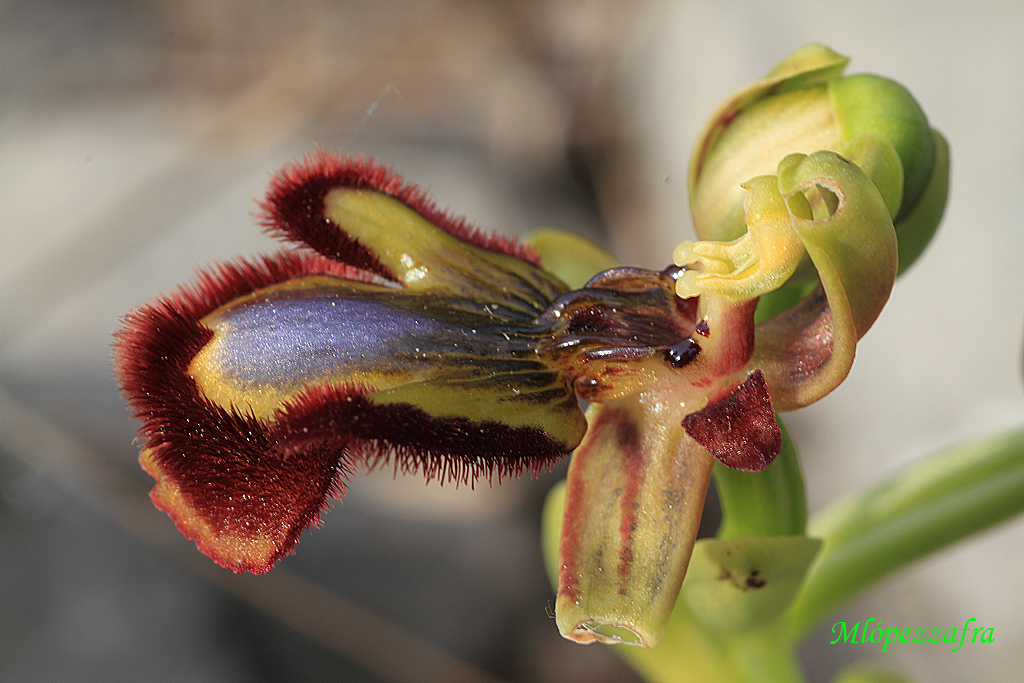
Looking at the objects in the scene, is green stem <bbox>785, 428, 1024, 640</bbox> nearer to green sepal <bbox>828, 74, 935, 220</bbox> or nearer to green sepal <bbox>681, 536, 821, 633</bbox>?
green sepal <bbox>681, 536, 821, 633</bbox>

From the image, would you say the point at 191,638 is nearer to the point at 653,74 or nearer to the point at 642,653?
the point at 642,653

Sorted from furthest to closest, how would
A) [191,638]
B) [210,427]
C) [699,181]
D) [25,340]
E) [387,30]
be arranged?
[387,30]
[25,340]
[191,638]
[699,181]
[210,427]

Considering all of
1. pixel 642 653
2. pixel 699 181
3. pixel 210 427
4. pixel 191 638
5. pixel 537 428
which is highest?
pixel 699 181

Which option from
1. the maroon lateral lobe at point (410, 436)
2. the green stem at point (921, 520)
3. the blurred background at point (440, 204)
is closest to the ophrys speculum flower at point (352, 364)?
the maroon lateral lobe at point (410, 436)

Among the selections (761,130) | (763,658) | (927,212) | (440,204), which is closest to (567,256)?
(761,130)

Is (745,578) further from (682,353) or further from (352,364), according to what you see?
A: (352,364)

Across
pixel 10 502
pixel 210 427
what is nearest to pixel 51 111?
pixel 10 502

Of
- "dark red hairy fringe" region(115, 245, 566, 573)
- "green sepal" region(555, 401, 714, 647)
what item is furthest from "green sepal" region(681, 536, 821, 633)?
"dark red hairy fringe" region(115, 245, 566, 573)
